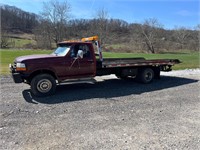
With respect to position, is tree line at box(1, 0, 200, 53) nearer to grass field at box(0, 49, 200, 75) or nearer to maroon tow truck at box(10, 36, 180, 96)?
grass field at box(0, 49, 200, 75)

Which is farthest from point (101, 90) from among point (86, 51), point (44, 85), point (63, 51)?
point (44, 85)

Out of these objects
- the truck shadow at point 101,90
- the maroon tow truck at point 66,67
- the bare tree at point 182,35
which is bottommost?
the truck shadow at point 101,90

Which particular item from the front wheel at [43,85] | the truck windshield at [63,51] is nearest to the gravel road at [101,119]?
the front wheel at [43,85]

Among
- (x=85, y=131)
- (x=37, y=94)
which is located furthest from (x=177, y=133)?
(x=37, y=94)

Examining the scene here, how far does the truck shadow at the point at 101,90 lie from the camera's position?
25.5 ft

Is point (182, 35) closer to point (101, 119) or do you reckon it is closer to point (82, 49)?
point (82, 49)

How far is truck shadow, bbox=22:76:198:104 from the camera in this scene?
7777mm

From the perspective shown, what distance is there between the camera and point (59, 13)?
64.5m

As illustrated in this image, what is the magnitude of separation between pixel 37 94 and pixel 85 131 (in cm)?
358

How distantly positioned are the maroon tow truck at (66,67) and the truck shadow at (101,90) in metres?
0.40

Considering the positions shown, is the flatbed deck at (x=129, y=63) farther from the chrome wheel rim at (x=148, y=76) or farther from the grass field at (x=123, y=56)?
the grass field at (x=123, y=56)

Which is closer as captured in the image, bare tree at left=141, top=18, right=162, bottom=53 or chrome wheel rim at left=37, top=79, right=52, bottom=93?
chrome wheel rim at left=37, top=79, right=52, bottom=93

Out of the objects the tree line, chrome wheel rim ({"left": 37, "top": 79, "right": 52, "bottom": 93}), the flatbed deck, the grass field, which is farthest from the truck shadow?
the tree line

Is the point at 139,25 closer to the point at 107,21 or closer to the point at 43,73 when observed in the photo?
the point at 107,21
